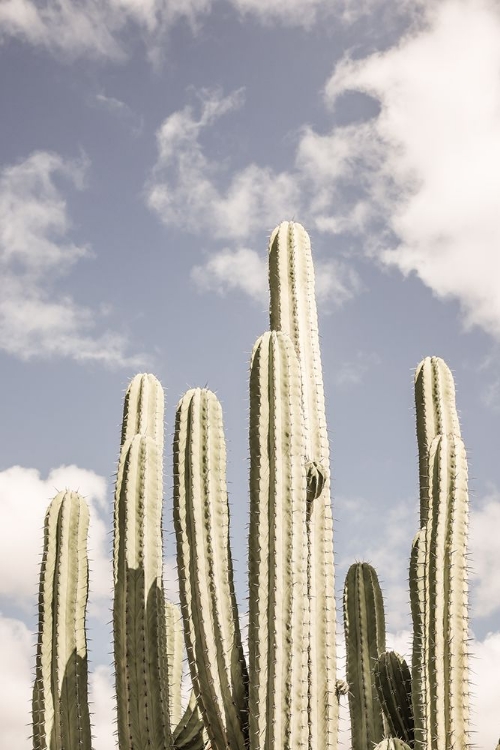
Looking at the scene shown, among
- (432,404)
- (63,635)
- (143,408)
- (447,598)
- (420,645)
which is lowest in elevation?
(420,645)

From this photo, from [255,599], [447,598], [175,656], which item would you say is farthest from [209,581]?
[175,656]

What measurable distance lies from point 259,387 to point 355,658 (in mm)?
2696

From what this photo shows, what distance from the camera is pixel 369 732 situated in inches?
264

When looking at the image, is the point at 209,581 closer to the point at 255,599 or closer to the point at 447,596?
the point at 255,599

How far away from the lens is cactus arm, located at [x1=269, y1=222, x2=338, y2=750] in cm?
559

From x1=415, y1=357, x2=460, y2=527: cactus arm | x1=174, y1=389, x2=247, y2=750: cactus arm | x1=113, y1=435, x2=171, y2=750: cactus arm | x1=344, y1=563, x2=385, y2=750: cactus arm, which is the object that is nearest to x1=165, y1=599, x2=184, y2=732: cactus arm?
x1=344, y1=563, x2=385, y2=750: cactus arm

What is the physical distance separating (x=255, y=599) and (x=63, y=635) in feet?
5.27

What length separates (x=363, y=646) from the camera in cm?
688

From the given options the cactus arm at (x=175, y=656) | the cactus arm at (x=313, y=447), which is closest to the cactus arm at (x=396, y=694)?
the cactus arm at (x=313, y=447)

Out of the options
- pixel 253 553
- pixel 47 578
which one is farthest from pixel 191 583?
pixel 47 578

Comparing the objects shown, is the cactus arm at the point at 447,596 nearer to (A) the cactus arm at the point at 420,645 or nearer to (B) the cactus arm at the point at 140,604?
(A) the cactus arm at the point at 420,645

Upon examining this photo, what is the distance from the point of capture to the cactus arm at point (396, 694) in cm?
587

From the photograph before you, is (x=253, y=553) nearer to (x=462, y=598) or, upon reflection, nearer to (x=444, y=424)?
(x=462, y=598)

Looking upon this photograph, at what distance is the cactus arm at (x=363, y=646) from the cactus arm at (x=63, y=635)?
2.22 metres
